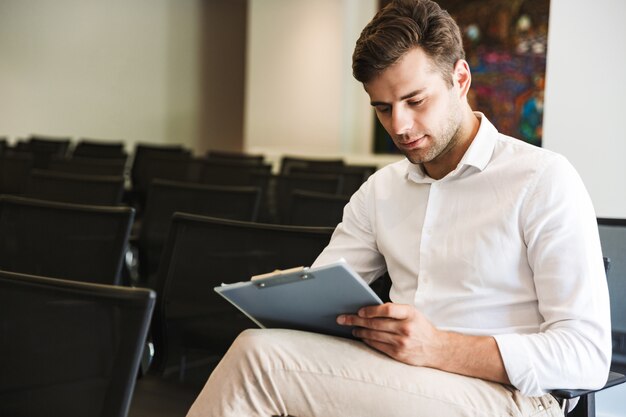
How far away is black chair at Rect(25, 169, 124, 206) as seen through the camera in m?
3.29

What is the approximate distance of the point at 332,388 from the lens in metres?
1.47

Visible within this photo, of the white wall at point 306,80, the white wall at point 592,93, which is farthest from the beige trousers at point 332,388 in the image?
the white wall at point 306,80

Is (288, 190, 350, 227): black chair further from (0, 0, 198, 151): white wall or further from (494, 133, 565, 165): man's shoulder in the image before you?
(0, 0, 198, 151): white wall

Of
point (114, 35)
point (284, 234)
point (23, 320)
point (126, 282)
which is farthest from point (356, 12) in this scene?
point (23, 320)

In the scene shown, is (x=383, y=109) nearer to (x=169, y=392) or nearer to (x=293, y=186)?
(x=169, y=392)

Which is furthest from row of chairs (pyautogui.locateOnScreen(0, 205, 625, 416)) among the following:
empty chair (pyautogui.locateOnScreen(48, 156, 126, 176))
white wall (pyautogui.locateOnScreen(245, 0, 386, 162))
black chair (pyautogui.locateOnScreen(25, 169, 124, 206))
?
white wall (pyautogui.locateOnScreen(245, 0, 386, 162))

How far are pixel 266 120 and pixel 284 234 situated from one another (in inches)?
314

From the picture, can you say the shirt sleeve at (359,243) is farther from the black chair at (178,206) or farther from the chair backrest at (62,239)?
the black chair at (178,206)

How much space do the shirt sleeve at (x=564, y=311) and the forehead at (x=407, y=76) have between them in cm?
31

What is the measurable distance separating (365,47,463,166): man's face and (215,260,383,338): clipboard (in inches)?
12.9

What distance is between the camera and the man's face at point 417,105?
159 cm

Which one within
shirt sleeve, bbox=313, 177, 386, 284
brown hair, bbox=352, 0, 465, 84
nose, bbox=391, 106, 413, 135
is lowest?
shirt sleeve, bbox=313, 177, 386, 284

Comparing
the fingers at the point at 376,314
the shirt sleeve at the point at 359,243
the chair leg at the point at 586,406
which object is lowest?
the chair leg at the point at 586,406

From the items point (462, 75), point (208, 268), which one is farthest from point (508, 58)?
point (462, 75)
